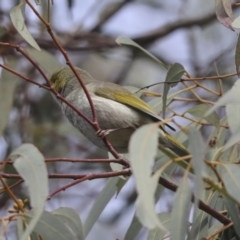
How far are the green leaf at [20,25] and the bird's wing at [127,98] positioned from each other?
0.67 metres

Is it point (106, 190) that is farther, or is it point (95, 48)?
point (95, 48)

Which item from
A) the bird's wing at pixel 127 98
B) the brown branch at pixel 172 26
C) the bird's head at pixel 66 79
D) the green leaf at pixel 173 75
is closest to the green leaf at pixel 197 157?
the green leaf at pixel 173 75

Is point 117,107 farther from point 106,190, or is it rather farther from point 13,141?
point 13,141

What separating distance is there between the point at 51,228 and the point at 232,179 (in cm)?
60

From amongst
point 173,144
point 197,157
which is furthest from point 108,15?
point 197,157

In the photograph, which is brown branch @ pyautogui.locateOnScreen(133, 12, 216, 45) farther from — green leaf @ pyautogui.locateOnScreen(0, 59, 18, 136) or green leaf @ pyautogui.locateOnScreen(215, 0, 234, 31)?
green leaf @ pyautogui.locateOnScreen(215, 0, 234, 31)

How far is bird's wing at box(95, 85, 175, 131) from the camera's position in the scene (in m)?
3.08

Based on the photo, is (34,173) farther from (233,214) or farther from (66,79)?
(66,79)

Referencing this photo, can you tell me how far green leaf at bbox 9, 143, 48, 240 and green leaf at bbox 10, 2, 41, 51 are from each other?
2.22 ft

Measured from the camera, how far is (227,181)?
2109 mm

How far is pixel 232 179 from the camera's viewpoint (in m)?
2.12

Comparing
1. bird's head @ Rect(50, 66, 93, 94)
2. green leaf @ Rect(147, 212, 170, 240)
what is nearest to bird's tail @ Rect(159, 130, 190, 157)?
green leaf @ Rect(147, 212, 170, 240)

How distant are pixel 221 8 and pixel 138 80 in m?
4.24

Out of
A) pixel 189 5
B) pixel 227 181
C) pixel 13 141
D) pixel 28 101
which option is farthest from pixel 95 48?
pixel 227 181
